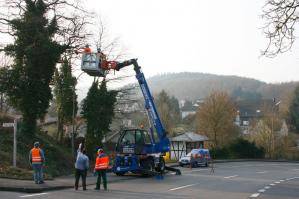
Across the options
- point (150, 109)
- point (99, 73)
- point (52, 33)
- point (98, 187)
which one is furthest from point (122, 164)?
point (52, 33)

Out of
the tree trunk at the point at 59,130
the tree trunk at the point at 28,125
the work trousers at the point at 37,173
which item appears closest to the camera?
the work trousers at the point at 37,173

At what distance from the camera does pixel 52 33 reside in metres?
31.7

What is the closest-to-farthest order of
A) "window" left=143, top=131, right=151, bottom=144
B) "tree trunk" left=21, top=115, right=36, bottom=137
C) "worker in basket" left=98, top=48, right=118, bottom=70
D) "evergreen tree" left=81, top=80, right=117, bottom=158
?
"worker in basket" left=98, top=48, right=118, bottom=70
"window" left=143, top=131, right=151, bottom=144
"tree trunk" left=21, top=115, right=36, bottom=137
"evergreen tree" left=81, top=80, right=117, bottom=158

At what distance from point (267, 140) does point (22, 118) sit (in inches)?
1918

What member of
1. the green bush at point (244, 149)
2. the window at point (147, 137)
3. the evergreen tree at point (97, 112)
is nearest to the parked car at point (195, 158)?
the evergreen tree at point (97, 112)

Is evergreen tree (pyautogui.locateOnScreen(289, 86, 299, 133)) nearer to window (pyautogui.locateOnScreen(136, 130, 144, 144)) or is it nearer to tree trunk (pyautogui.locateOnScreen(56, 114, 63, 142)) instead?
tree trunk (pyautogui.locateOnScreen(56, 114, 63, 142))

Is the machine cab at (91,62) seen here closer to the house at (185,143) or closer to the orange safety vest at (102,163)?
the orange safety vest at (102,163)

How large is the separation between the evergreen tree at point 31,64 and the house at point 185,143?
108 feet

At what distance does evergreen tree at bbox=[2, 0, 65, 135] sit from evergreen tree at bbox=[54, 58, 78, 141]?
406 inches

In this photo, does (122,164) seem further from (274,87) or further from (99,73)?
(274,87)

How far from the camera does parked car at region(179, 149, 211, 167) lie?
4316 cm

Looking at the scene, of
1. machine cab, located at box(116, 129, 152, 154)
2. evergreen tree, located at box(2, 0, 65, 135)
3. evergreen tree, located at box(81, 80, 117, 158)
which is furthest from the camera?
evergreen tree, located at box(81, 80, 117, 158)

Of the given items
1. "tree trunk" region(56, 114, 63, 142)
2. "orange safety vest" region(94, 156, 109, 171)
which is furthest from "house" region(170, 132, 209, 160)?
"orange safety vest" region(94, 156, 109, 171)

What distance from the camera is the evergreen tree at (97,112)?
3797 cm
